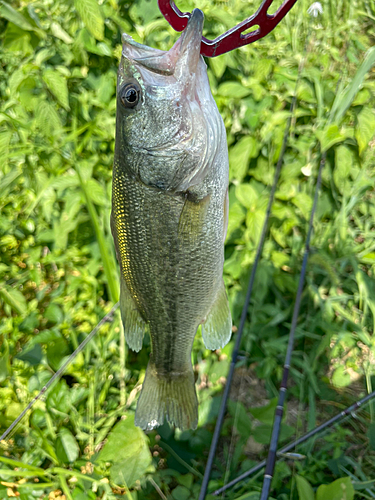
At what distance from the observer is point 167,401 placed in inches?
51.3

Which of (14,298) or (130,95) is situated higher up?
(130,95)

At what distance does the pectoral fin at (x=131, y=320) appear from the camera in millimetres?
1244

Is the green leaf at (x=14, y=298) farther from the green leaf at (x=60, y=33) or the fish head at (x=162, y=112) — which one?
the fish head at (x=162, y=112)

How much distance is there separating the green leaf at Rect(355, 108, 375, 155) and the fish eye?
1.44 metres

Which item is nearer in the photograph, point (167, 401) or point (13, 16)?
point (167, 401)

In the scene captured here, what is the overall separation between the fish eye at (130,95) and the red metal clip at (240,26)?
19 cm

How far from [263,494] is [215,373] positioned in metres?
1.16

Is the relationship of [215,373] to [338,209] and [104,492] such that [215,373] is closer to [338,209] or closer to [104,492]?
[104,492]

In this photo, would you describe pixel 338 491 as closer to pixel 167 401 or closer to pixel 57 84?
pixel 167 401

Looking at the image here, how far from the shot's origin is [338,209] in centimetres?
240

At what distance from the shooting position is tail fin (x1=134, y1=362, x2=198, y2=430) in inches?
49.9

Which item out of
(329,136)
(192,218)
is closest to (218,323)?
(192,218)

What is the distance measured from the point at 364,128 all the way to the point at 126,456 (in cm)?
206

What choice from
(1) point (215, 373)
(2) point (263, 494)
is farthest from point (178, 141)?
(1) point (215, 373)
